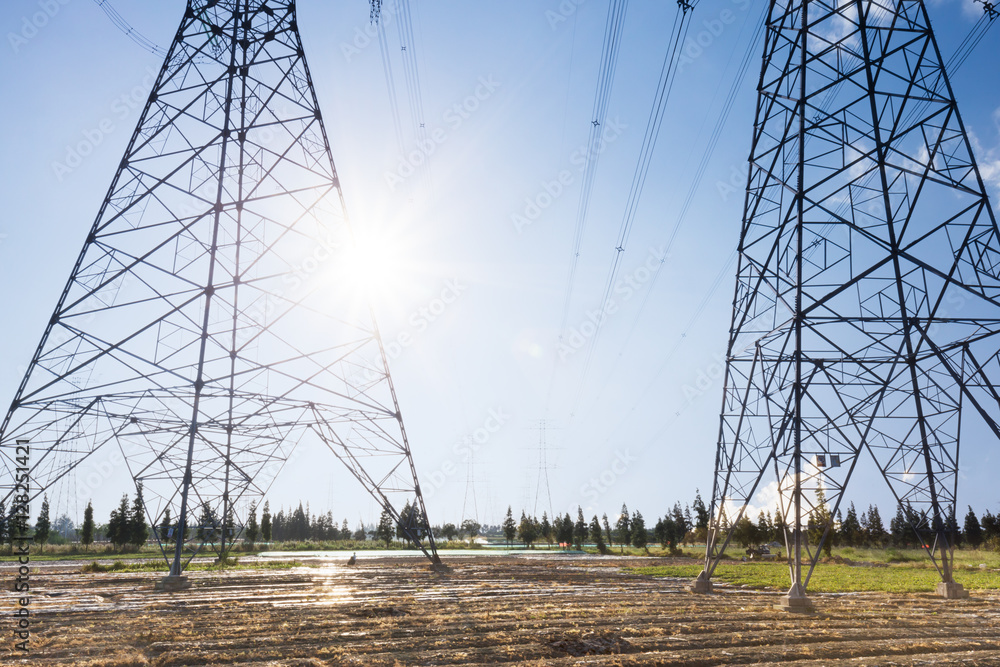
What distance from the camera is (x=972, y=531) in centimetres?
10488

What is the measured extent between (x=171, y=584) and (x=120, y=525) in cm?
5849

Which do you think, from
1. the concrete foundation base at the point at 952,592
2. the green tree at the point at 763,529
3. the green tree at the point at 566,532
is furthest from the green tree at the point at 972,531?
the concrete foundation base at the point at 952,592

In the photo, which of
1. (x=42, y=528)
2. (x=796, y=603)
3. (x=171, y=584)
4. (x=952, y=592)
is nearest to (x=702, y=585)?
(x=796, y=603)

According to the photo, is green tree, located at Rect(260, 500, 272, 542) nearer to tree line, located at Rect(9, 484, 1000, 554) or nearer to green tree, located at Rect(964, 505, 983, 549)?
tree line, located at Rect(9, 484, 1000, 554)

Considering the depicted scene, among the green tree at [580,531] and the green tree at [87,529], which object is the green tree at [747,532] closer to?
the green tree at [580,531]

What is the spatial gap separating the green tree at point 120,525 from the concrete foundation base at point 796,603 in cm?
7021

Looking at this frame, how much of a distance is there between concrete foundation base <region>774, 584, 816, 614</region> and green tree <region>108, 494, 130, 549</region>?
70.2 m

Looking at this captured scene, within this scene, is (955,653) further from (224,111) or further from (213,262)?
(224,111)

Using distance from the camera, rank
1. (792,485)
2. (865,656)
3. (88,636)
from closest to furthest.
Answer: (865,656) → (88,636) → (792,485)

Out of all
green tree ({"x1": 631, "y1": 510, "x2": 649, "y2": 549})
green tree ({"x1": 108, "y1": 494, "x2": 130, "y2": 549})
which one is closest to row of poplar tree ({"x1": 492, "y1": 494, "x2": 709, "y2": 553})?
green tree ({"x1": 631, "y1": 510, "x2": 649, "y2": 549})

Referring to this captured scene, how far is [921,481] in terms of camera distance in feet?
66.0

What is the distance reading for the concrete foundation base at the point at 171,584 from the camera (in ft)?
64.3

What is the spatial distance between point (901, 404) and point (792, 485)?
627 cm

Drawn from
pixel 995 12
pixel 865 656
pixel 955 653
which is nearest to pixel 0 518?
pixel 865 656
